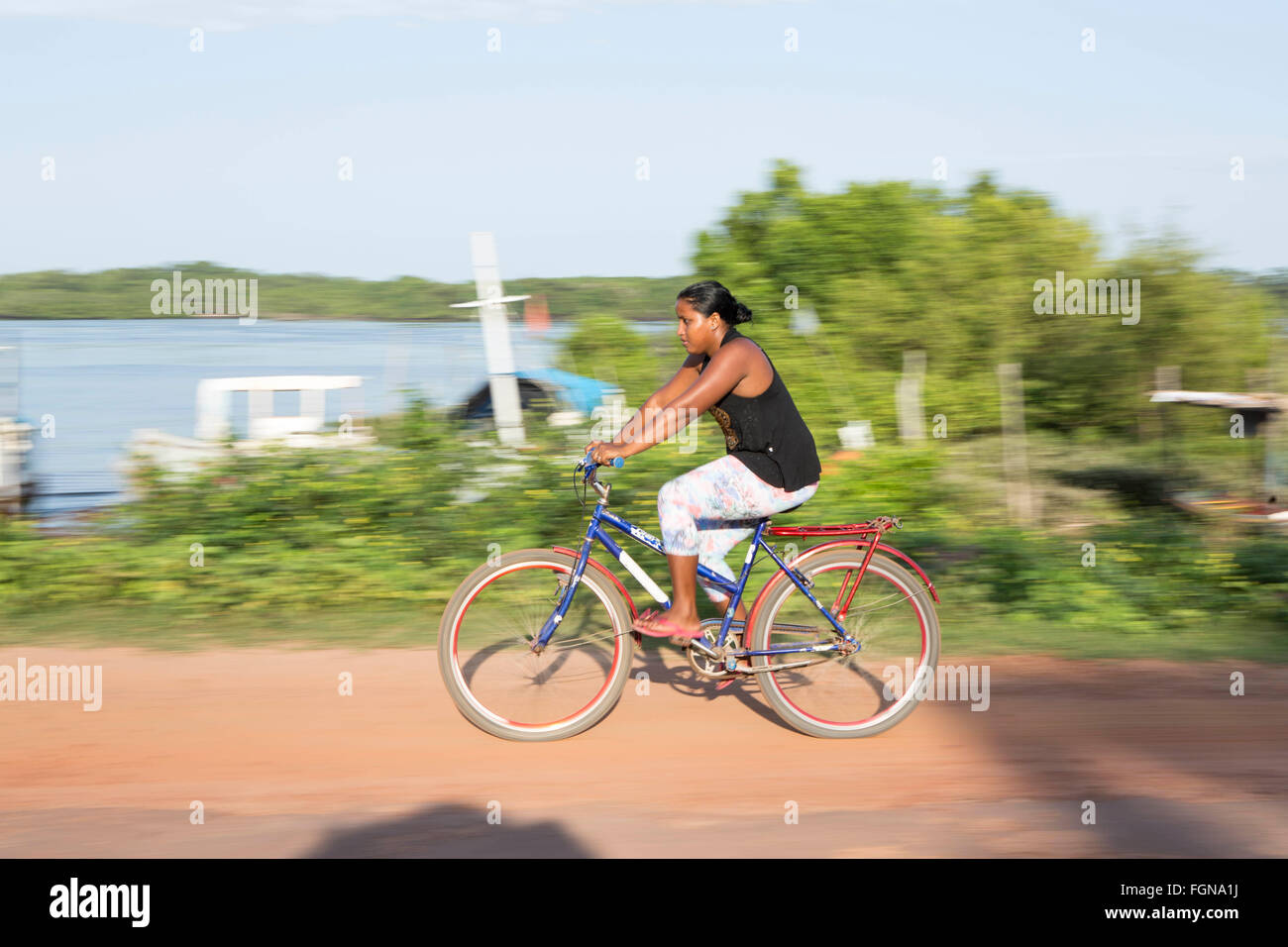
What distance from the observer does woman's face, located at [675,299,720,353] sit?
467 cm

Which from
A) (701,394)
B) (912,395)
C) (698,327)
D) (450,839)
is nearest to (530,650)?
(450,839)

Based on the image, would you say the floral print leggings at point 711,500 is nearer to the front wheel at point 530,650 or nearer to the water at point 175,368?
the front wheel at point 530,650

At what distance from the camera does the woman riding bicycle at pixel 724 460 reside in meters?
4.61

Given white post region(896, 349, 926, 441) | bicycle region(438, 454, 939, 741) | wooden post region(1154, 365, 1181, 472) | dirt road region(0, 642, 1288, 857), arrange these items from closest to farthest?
1. dirt road region(0, 642, 1288, 857)
2. bicycle region(438, 454, 939, 741)
3. wooden post region(1154, 365, 1181, 472)
4. white post region(896, 349, 926, 441)

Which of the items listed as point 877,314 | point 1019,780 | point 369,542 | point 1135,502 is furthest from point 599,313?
point 1019,780

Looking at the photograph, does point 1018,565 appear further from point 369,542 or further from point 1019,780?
point 369,542

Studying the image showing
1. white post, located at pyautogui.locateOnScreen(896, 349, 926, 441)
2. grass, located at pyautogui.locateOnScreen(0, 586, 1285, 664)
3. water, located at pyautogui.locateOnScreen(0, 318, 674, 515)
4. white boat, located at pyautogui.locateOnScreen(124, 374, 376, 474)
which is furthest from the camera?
white post, located at pyautogui.locateOnScreen(896, 349, 926, 441)

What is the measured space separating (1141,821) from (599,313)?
24.0 feet

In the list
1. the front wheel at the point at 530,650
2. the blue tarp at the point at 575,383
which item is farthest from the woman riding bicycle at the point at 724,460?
the blue tarp at the point at 575,383

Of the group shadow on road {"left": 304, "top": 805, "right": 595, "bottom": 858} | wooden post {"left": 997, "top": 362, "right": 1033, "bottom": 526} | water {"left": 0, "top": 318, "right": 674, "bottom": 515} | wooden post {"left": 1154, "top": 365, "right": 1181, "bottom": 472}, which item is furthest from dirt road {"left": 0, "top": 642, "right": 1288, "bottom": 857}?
wooden post {"left": 1154, "top": 365, "right": 1181, "bottom": 472}

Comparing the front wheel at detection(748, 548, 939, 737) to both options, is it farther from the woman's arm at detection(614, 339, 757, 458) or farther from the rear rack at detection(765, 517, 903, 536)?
the woman's arm at detection(614, 339, 757, 458)

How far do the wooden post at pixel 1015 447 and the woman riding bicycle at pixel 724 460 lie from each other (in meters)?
4.33

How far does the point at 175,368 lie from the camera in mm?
15703

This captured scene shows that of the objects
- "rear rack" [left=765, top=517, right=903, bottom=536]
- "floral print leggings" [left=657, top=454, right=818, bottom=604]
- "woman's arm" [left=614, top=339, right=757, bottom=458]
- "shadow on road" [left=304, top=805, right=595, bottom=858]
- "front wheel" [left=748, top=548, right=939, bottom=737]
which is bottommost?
"shadow on road" [left=304, top=805, right=595, bottom=858]
